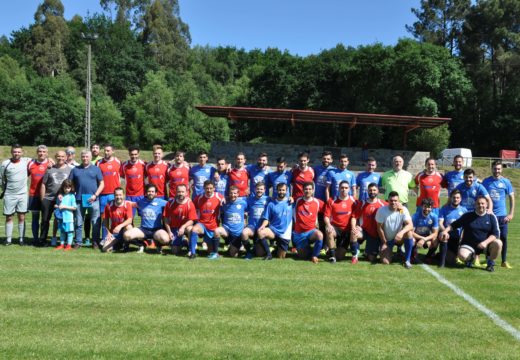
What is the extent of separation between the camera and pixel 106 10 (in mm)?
64438

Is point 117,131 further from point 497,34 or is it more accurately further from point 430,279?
point 430,279

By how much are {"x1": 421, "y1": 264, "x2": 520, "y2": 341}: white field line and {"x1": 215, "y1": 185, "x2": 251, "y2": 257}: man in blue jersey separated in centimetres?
294

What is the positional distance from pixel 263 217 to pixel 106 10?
66.5 metres

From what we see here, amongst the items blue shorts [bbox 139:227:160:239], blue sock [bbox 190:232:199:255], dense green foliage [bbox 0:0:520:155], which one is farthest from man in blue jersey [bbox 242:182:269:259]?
dense green foliage [bbox 0:0:520:155]

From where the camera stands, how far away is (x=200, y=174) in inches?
336

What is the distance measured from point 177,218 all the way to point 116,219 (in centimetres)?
107

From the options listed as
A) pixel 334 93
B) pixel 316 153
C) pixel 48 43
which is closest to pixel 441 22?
pixel 334 93

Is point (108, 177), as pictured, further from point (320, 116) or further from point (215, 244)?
point (320, 116)

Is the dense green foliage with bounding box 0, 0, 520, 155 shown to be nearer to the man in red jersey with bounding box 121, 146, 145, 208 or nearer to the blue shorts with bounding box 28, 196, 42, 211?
the man in red jersey with bounding box 121, 146, 145, 208

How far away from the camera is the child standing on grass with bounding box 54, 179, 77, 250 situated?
7.57m

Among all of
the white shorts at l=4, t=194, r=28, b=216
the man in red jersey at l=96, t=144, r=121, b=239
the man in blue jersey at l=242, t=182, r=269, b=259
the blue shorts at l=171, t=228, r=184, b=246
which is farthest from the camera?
the man in red jersey at l=96, t=144, r=121, b=239

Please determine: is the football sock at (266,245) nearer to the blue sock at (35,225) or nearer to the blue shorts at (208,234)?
the blue shorts at (208,234)

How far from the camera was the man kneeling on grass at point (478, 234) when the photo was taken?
673cm

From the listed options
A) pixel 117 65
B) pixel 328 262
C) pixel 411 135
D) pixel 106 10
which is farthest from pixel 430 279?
pixel 106 10
